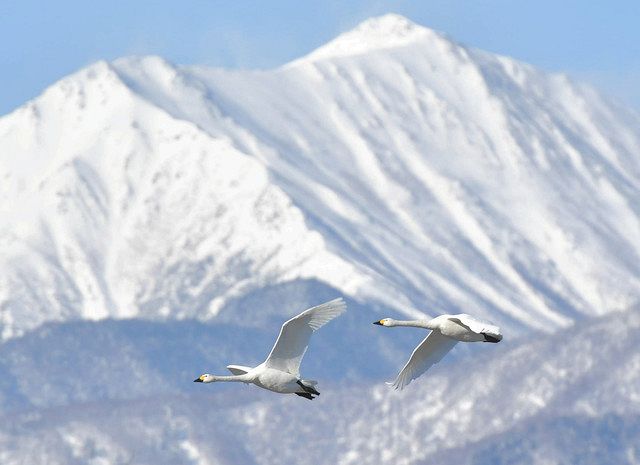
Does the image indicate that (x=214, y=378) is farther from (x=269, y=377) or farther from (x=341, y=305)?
(x=341, y=305)

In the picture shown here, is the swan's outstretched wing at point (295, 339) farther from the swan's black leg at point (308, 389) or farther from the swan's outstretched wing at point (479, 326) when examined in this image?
the swan's outstretched wing at point (479, 326)

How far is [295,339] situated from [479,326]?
8.31m

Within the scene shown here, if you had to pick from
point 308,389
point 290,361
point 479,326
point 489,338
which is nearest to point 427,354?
point 290,361

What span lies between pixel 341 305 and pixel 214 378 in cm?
1202

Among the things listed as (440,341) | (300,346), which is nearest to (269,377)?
(300,346)

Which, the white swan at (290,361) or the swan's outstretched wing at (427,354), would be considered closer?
the white swan at (290,361)

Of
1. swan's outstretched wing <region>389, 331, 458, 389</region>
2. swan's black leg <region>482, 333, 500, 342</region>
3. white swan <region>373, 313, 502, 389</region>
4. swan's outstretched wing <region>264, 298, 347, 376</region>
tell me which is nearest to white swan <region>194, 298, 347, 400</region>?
swan's outstretched wing <region>264, 298, 347, 376</region>

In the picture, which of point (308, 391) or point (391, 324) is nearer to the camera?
point (308, 391)

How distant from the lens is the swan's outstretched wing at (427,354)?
351ft

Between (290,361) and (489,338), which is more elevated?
(489,338)

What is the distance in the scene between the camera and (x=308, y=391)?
102 metres

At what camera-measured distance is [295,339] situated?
342 ft

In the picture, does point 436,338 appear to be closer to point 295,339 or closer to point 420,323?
point 420,323

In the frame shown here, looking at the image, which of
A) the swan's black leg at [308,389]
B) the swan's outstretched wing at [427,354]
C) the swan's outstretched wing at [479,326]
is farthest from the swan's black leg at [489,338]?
the swan's outstretched wing at [427,354]
